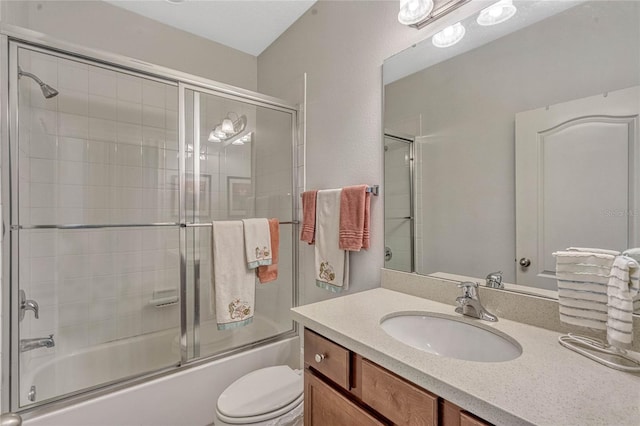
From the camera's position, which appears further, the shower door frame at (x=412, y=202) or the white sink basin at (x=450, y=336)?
the shower door frame at (x=412, y=202)

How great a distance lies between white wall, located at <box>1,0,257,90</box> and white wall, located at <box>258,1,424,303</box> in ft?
2.04

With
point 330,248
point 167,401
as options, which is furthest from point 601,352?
point 167,401

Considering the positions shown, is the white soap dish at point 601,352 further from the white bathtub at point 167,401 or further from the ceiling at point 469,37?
the white bathtub at point 167,401

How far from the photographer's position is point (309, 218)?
5.81ft

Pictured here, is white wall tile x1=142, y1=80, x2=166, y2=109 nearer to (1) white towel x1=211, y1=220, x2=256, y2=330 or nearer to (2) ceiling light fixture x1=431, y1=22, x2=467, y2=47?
(1) white towel x1=211, y1=220, x2=256, y2=330

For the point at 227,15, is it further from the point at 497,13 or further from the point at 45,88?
the point at 497,13

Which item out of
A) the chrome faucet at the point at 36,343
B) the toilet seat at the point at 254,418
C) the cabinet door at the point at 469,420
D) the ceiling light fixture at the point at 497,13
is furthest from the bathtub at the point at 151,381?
the ceiling light fixture at the point at 497,13

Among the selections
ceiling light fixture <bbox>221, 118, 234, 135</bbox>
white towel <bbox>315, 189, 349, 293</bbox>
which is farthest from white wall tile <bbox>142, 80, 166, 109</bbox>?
white towel <bbox>315, 189, 349, 293</bbox>

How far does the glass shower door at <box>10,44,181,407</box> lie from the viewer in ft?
4.83

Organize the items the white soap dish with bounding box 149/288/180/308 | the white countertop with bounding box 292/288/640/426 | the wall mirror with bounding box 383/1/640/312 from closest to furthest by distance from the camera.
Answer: the white countertop with bounding box 292/288/640/426
the wall mirror with bounding box 383/1/640/312
the white soap dish with bounding box 149/288/180/308

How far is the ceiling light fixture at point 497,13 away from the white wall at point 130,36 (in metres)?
2.02

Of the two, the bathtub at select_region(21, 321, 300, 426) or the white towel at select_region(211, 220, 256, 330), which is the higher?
the white towel at select_region(211, 220, 256, 330)

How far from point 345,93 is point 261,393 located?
1.66 meters

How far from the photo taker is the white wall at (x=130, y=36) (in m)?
1.73
